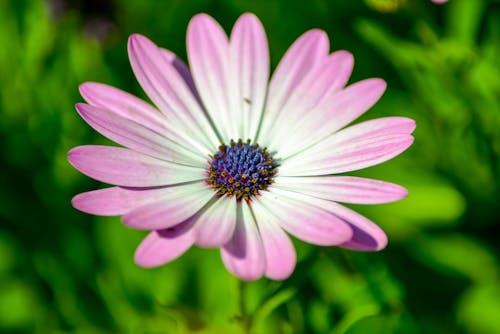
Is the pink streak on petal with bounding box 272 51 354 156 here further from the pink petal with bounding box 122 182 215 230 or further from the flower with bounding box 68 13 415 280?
the pink petal with bounding box 122 182 215 230

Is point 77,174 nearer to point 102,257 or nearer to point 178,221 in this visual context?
point 102,257

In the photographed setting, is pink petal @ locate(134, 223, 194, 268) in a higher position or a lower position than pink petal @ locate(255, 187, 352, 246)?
lower

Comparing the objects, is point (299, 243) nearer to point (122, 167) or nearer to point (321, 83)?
point (321, 83)

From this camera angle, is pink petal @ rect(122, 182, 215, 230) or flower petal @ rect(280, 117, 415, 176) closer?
pink petal @ rect(122, 182, 215, 230)

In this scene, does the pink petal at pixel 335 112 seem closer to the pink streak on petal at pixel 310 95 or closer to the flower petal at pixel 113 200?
the pink streak on petal at pixel 310 95

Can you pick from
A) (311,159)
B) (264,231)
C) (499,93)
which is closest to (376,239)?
(264,231)

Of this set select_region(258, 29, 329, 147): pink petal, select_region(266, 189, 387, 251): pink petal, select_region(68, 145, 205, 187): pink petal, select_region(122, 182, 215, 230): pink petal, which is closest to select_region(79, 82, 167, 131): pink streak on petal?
select_region(68, 145, 205, 187): pink petal
